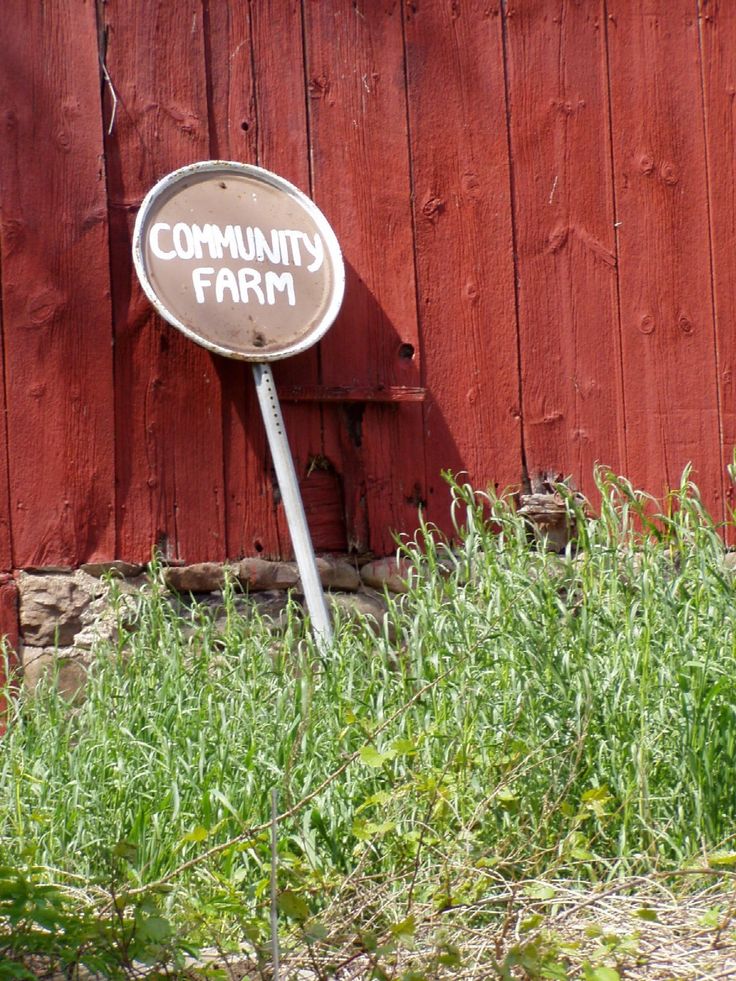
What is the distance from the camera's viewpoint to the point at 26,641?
12.1ft

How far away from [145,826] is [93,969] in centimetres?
74

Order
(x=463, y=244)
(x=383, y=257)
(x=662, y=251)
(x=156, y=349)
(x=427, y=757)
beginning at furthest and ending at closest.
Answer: (x=662, y=251)
(x=463, y=244)
(x=383, y=257)
(x=156, y=349)
(x=427, y=757)

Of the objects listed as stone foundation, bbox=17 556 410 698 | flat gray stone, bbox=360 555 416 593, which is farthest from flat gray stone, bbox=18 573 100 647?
flat gray stone, bbox=360 555 416 593

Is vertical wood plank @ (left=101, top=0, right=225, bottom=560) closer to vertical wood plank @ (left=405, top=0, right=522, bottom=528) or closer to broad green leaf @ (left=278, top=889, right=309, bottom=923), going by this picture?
vertical wood plank @ (left=405, top=0, right=522, bottom=528)

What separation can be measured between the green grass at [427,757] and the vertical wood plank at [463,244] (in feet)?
3.21

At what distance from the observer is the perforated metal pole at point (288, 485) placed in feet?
12.3

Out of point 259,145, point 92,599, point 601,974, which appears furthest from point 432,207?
point 601,974

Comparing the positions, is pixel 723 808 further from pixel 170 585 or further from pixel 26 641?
pixel 26 641

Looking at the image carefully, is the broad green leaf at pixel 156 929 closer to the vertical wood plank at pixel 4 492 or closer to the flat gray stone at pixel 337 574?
the vertical wood plank at pixel 4 492

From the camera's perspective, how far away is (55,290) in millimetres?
3760

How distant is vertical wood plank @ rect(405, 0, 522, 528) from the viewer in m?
4.22

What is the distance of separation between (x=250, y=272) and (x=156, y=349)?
1.18 ft

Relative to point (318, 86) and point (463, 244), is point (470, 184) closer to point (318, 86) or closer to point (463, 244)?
point (463, 244)

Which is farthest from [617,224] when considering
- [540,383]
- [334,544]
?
[334,544]
